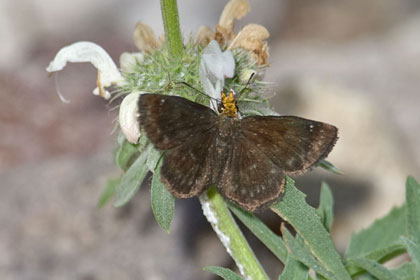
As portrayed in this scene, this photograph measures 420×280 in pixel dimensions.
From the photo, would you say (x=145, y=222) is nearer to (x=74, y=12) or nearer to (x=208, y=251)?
(x=208, y=251)

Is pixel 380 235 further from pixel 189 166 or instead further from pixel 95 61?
pixel 95 61

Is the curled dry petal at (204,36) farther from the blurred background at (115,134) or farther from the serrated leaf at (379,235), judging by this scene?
the serrated leaf at (379,235)

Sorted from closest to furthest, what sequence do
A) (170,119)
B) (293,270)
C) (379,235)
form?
1. (170,119)
2. (293,270)
3. (379,235)

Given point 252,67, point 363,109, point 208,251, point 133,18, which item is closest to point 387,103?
point 363,109

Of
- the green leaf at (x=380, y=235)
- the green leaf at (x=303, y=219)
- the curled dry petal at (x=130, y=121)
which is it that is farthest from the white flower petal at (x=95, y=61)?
the green leaf at (x=380, y=235)

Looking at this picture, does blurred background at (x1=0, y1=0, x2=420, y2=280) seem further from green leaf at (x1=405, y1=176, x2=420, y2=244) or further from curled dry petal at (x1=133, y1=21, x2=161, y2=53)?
green leaf at (x1=405, y1=176, x2=420, y2=244)

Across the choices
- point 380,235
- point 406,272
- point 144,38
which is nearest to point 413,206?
point 406,272
